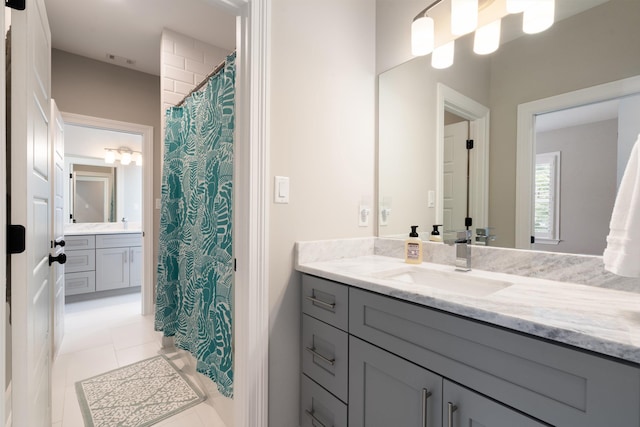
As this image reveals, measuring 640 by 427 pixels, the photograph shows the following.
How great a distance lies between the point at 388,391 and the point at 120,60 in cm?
379

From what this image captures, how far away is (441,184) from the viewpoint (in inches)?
57.5

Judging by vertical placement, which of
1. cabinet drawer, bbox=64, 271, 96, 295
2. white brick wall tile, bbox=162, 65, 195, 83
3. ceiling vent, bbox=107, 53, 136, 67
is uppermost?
ceiling vent, bbox=107, 53, 136, 67

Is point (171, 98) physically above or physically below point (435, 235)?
above

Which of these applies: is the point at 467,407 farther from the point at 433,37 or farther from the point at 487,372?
the point at 433,37

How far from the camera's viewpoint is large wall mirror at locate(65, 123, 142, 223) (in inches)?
159

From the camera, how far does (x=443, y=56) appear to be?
1.39 m

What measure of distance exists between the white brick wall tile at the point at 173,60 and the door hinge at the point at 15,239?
7.54ft

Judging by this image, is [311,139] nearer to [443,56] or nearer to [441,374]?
[443,56]

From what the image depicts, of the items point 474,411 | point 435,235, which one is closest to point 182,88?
point 435,235

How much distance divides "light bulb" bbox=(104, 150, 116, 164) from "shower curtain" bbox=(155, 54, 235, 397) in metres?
2.61

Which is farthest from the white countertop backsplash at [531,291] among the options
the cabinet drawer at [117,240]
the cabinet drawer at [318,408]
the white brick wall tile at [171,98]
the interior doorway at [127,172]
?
the cabinet drawer at [117,240]

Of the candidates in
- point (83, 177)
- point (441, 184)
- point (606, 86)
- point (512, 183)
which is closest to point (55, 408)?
point (441, 184)

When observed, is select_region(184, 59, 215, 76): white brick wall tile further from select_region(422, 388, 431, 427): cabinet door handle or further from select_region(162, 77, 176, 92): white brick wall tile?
select_region(422, 388, 431, 427): cabinet door handle

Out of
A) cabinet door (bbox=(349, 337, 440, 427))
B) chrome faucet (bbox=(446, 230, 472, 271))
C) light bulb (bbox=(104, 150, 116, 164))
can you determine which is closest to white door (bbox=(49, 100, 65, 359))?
cabinet door (bbox=(349, 337, 440, 427))
